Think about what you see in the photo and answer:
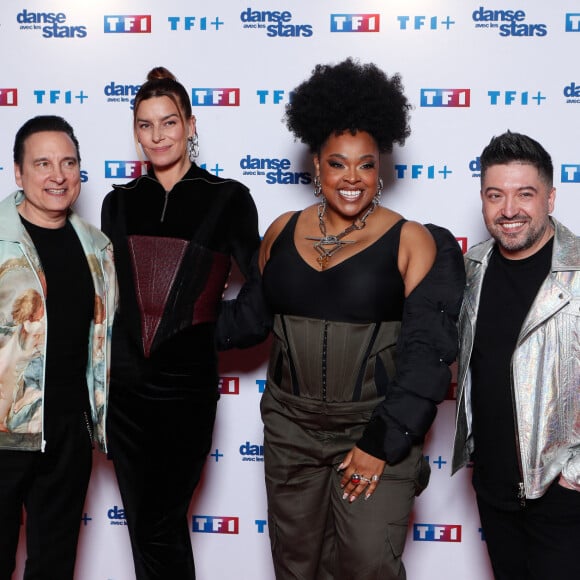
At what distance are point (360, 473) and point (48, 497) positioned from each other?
2.82 feet

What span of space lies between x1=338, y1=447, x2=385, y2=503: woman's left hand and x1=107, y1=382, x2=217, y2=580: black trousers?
498 millimetres

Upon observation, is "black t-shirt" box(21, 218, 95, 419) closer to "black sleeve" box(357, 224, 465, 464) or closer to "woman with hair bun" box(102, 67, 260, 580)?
"woman with hair bun" box(102, 67, 260, 580)

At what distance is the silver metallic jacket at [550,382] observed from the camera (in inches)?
65.5

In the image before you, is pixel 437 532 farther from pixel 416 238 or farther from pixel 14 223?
pixel 14 223

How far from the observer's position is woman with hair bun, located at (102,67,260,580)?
2.01 meters

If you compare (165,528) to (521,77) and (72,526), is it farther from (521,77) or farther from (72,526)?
(521,77)

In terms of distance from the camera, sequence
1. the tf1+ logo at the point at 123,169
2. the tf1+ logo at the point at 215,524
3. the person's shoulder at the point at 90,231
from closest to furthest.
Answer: the person's shoulder at the point at 90,231
the tf1+ logo at the point at 123,169
the tf1+ logo at the point at 215,524

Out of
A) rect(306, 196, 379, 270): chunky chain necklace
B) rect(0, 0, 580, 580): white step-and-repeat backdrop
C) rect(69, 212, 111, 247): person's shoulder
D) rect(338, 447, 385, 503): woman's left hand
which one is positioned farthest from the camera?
rect(0, 0, 580, 580): white step-and-repeat backdrop

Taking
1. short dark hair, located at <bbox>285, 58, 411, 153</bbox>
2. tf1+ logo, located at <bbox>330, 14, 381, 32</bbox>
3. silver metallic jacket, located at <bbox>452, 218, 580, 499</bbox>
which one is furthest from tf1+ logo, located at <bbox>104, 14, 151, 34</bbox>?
silver metallic jacket, located at <bbox>452, 218, 580, 499</bbox>

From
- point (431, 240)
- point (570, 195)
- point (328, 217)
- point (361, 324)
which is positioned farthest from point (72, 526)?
point (570, 195)

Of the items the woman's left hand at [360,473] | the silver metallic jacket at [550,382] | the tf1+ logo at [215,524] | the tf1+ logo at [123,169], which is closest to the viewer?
the silver metallic jacket at [550,382]

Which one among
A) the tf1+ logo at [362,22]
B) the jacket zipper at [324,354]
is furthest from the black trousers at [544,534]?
the tf1+ logo at [362,22]

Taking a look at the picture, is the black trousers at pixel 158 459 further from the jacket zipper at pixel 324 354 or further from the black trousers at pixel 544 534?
the black trousers at pixel 544 534

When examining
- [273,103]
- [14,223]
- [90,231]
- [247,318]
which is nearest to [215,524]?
[247,318]
